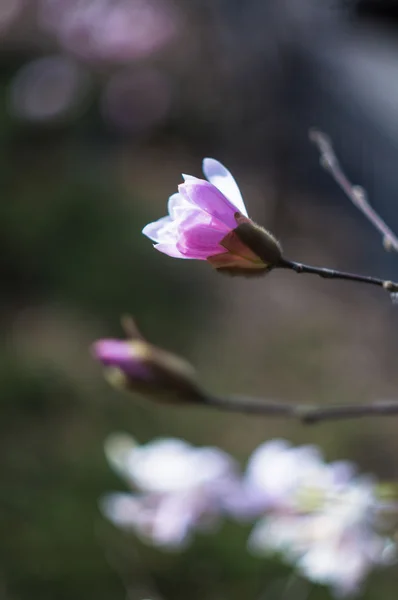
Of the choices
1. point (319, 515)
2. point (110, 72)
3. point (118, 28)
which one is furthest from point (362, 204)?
point (110, 72)

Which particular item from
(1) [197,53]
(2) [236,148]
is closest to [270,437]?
(2) [236,148]

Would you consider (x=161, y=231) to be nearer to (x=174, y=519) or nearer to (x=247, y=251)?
(x=247, y=251)

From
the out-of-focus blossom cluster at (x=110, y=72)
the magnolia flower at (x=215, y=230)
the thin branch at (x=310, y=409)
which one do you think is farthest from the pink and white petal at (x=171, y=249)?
the out-of-focus blossom cluster at (x=110, y=72)

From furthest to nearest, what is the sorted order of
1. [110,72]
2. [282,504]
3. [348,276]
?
[110,72] → [282,504] → [348,276]

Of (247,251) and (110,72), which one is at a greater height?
(110,72)

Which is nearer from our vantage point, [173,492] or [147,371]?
[147,371]

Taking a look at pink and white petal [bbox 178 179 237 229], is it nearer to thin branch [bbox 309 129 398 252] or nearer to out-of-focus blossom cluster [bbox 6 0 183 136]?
thin branch [bbox 309 129 398 252]

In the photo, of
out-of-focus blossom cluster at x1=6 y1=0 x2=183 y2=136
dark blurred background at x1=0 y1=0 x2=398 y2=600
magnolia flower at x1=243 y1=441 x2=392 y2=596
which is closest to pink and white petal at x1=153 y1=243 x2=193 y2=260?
magnolia flower at x1=243 y1=441 x2=392 y2=596
